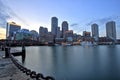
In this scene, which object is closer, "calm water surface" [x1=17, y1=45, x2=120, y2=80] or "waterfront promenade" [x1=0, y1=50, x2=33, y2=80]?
"waterfront promenade" [x1=0, y1=50, x2=33, y2=80]

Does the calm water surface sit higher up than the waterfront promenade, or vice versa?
the waterfront promenade

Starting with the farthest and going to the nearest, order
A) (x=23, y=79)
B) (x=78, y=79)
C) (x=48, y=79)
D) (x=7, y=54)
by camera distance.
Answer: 1. (x=7, y=54)
2. (x=78, y=79)
3. (x=23, y=79)
4. (x=48, y=79)

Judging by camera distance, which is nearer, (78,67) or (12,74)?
(12,74)

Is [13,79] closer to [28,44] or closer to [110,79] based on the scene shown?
[110,79]

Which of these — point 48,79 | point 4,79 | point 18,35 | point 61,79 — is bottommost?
point 61,79

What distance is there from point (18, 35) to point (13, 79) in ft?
636

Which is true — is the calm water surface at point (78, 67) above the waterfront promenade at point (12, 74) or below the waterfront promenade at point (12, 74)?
below

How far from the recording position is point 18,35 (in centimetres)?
18612

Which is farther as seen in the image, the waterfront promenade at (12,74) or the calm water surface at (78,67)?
the calm water surface at (78,67)

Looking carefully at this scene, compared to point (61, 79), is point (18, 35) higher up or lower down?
higher up

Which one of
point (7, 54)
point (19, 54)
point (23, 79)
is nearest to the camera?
point (23, 79)

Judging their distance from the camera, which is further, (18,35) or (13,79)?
(18,35)

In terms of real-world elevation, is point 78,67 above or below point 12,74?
below

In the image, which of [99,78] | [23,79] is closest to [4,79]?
[23,79]
